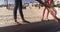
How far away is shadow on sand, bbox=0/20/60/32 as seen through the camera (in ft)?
25.5

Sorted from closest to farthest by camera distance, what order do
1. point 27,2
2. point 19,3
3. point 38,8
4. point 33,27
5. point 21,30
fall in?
point 21,30 → point 33,27 → point 19,3 → point 38,8 → point 27,2

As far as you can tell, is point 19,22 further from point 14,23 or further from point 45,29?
point 45,29

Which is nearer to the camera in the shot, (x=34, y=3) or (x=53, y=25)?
(x=53, y=25)

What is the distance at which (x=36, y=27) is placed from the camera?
829cm

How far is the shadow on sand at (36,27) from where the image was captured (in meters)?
7.78

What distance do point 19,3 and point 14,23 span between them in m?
0.75

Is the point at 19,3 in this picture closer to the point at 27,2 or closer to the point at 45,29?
the point at 45,29

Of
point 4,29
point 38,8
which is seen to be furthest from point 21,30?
point 38,8

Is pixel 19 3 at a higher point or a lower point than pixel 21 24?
higher

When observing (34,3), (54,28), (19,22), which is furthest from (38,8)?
(54,28)

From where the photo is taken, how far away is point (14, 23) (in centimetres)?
897

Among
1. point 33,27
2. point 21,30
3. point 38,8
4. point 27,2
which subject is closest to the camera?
point 21,30

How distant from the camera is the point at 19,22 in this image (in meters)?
9.17

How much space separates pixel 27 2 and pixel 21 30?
23.3 feet
